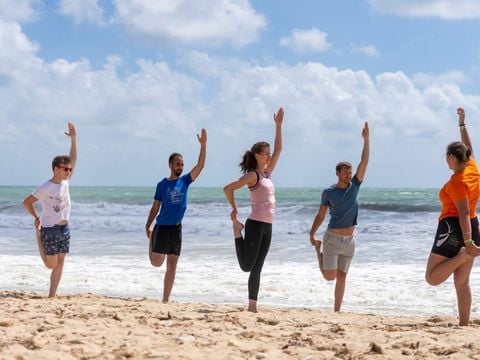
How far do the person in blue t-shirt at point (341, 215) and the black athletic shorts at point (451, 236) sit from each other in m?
1.25

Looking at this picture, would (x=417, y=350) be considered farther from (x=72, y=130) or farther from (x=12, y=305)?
(x=72, y=130)

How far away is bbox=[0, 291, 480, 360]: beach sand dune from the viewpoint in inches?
179

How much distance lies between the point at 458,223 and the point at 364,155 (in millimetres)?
1516

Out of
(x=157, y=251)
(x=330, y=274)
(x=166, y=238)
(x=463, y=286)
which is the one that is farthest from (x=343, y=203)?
(x=157, y=251)

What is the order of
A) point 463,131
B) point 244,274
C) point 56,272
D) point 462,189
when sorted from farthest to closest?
point 244,274
point 56,272
point 463,131
point 462,189

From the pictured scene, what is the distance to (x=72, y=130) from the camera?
751 centimetres

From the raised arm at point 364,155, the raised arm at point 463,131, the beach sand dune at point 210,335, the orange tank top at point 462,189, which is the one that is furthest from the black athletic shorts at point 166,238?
the raised arm at point 463,131

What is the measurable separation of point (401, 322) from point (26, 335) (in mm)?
3628

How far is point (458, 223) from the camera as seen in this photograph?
18.3 ft

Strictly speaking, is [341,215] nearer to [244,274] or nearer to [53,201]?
[53,201]

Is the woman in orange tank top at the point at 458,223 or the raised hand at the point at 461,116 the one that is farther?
the raised hand at the point at 461,116

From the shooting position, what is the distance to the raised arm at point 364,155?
6770mm

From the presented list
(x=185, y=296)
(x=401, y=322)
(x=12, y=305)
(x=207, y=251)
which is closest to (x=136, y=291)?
(x=185, y=296)

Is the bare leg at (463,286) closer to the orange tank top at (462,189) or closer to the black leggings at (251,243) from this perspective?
the orange tank top at (462,189)
